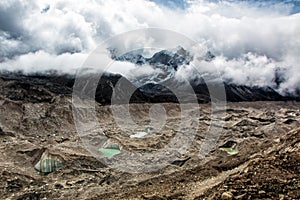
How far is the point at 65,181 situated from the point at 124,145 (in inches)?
833

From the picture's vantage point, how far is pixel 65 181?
39.8 metres

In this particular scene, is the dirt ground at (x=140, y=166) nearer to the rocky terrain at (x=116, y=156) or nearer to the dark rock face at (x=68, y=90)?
the rocky terrain at (x=116, y=156)

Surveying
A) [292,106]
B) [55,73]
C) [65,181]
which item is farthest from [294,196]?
[292,106]

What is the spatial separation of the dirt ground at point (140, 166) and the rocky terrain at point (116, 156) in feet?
0.13

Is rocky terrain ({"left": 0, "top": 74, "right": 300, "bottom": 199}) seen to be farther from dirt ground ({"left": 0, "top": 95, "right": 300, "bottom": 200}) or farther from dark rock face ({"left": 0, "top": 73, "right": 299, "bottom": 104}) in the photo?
dark rock face ({"left": 0, "top": 73, "right": 299, "bottom": 104})

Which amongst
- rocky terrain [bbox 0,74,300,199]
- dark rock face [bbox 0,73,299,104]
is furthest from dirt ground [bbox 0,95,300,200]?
dark rock face [bbox 0,73,299,104]

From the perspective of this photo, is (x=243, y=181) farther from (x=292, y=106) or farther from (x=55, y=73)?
(x=292, y=106)

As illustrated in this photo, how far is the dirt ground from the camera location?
1655cm

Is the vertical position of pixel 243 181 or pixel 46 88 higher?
pixel 46 88

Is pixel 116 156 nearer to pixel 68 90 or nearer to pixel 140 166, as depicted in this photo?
pixel 140 166

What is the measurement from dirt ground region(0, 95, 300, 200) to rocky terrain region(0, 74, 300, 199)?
4 cm

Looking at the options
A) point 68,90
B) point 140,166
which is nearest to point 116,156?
point 140,166

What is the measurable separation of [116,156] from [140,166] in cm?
732

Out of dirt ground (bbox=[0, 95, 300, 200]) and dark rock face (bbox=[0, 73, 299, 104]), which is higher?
dark rock face (bbox=[0, 73, 299, 104])
